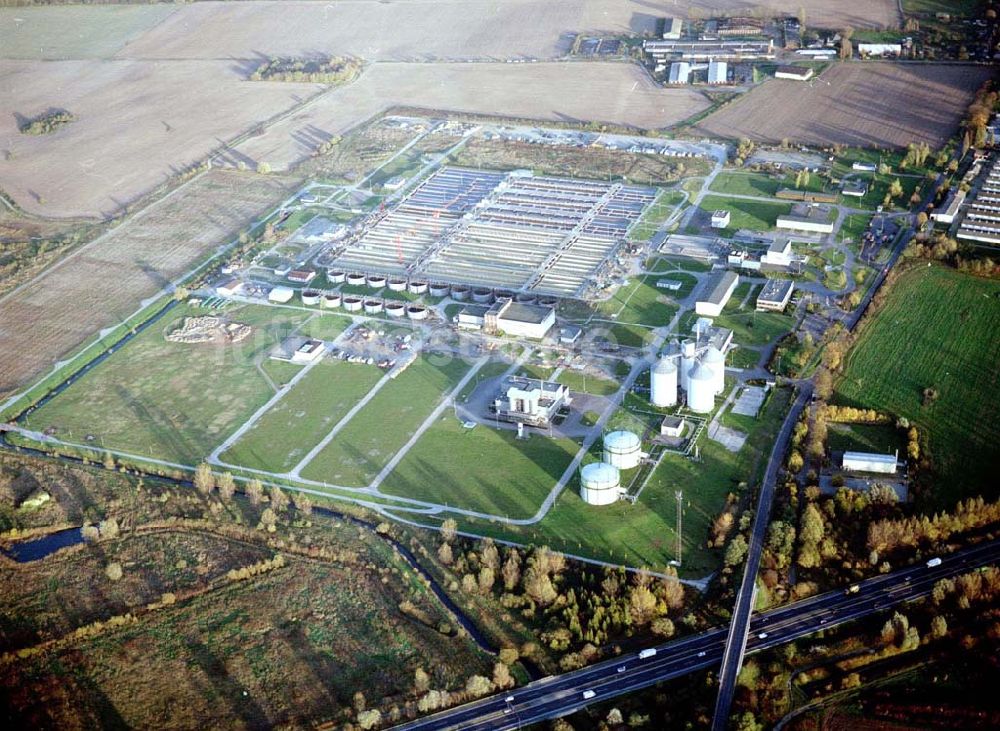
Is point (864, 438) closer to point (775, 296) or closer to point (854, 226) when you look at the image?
point (775, 296)

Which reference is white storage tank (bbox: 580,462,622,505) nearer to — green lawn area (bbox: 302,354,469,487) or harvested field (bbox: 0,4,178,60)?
green lawn area (bbox: 302,354,469,487)

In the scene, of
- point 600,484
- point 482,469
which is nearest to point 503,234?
point 482,469

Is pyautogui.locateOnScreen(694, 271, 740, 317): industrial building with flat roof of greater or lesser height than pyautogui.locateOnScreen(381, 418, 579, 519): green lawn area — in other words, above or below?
above

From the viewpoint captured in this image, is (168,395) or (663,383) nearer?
(663,383)

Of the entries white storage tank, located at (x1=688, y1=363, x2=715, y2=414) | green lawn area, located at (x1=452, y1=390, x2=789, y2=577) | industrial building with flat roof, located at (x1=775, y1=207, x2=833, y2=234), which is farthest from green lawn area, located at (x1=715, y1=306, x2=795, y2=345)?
industrial building with flat roof, located at (x1=775, y1=207, x2=833, y2=234)

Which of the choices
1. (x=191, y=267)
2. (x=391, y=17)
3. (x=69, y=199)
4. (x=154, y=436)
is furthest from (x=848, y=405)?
(x=391, y=17)

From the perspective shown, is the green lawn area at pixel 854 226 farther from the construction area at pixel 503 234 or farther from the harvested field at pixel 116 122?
the harvested field at pixel 116 122

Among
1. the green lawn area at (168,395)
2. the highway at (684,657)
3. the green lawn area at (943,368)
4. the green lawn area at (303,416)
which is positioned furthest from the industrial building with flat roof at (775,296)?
the green lawn area at (168,395)
